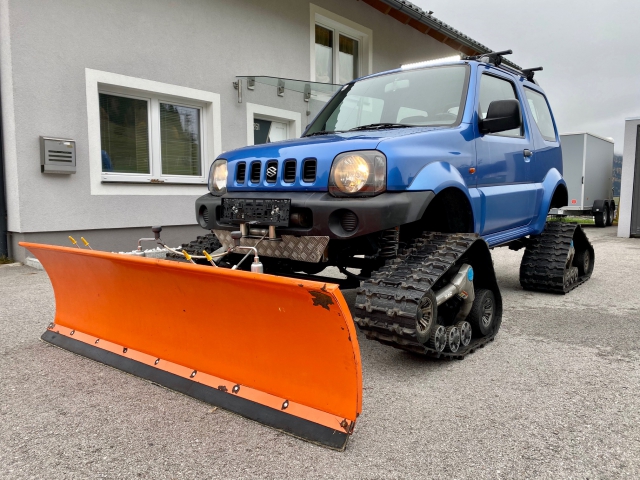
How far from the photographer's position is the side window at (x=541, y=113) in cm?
509

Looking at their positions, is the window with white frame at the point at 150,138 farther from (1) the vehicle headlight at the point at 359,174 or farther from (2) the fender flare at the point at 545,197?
(2) the fender flare at the point at 545,197

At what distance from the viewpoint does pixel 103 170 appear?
23.0ft

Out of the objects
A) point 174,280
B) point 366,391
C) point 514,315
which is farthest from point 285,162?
point 514,315

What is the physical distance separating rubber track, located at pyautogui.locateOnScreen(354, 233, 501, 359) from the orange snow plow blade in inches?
22.4

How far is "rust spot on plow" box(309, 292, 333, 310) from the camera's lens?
2092mm

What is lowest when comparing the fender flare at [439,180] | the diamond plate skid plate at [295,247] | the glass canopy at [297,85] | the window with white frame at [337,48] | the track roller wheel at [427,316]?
the track roller wheel at [427,316]

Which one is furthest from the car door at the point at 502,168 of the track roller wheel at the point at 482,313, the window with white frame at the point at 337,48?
the window with white frame at the point at 337,48

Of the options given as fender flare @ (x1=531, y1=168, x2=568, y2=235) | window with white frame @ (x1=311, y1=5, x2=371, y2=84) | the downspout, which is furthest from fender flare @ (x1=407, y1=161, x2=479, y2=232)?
window with white frame @ (x1=311, y1=5, x2=371, y2=84)

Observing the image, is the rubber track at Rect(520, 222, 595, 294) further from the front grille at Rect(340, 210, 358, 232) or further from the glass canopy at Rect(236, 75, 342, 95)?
the glass canopy at Rect(236, 75, 342, 95)

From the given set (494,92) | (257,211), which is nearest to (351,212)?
(257,211)

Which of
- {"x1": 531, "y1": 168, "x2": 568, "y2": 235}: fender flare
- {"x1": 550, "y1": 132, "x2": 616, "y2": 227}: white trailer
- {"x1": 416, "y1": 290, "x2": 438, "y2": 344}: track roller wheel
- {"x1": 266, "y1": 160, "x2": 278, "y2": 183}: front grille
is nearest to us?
{"x1": 416, "y1": 290, "x2": 438, "y2": 344}: track roller wheel

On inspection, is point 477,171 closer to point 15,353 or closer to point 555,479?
point 555,479

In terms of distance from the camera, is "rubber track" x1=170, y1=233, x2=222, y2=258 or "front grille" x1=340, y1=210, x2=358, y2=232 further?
"rubber track" x1=170, y1=233, x2=222, y2=258

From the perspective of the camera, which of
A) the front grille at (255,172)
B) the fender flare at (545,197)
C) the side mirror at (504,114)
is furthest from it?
the fender flare at (545,197)
